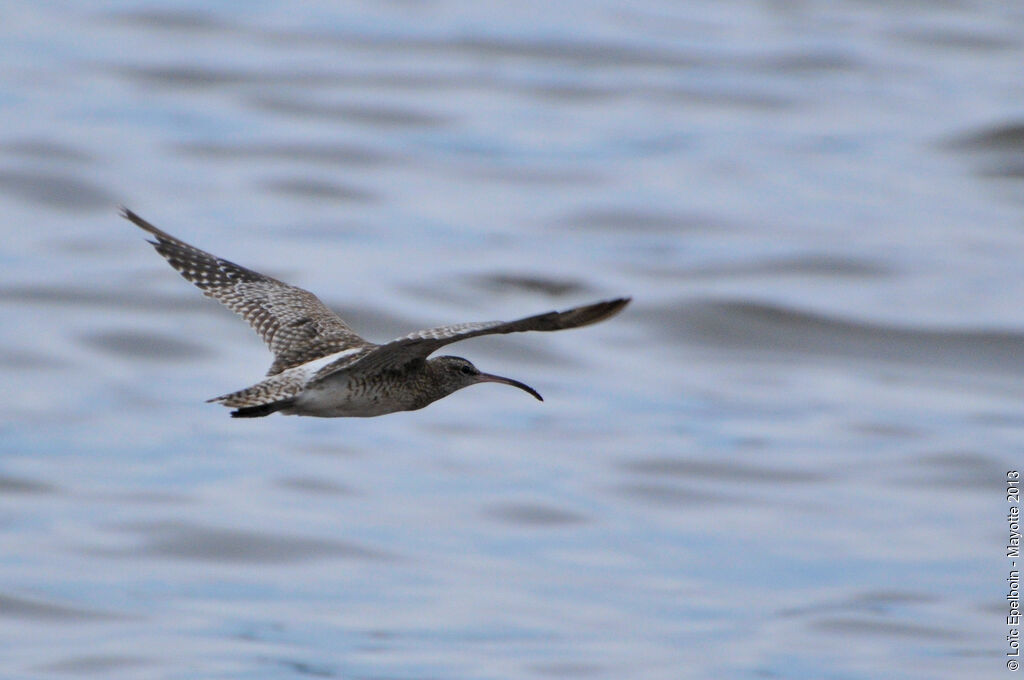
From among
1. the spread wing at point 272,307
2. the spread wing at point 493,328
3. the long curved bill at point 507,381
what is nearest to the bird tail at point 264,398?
the spread wing at point 493,328

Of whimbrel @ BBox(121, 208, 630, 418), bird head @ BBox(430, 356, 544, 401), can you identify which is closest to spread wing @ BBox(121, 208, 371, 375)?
whimbrel @ BBox(121, 208, 630, 418)

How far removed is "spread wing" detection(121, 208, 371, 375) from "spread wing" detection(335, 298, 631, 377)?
1.60m

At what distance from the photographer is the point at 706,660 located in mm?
21688

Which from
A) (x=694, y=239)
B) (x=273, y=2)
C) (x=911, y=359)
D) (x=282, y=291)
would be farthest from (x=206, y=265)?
(x=273, y=2)

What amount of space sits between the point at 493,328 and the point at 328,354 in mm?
3146

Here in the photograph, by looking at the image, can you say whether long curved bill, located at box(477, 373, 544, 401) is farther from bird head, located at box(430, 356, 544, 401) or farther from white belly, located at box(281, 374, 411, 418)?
white belly, located at box(281, 374, 411, 418)

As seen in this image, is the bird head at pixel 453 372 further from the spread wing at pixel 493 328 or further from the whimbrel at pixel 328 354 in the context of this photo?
the spread wing at pixel 493 328

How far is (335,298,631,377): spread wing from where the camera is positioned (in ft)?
26.5

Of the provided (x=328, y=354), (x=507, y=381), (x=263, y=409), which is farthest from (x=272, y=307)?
(x=263, y=409)

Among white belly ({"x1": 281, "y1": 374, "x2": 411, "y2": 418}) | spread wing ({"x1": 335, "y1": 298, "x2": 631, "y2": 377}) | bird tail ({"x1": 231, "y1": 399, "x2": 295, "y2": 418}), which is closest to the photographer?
spread wing ({"x1": 335, "y1": 298, "x2": 631, "y2": 377})

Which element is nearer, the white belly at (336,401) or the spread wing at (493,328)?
the spread wing at (493,328)

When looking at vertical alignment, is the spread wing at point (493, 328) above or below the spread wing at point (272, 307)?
below

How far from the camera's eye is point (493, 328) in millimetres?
8078

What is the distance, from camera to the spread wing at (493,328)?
8.08 metres
